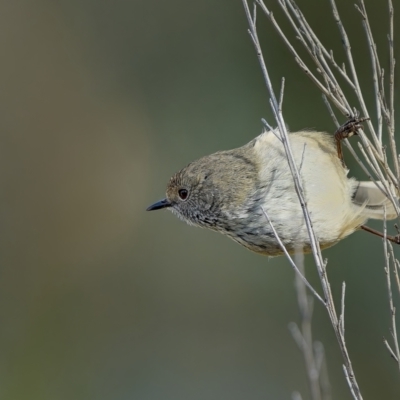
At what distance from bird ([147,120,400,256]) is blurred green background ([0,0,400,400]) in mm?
3158

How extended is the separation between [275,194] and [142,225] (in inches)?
176

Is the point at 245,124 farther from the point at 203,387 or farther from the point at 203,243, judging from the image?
the point at 203,387

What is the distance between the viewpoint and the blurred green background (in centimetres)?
728

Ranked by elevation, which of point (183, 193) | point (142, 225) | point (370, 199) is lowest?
point (370, 199)

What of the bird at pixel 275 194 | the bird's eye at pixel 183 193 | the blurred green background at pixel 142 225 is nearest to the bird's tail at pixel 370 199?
the bird at pixel 275 194

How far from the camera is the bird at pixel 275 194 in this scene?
3488 mm

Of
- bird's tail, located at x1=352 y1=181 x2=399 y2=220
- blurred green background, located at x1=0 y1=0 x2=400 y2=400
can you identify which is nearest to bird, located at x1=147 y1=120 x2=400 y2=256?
bird's tail, located at x1=352 y1=181 x2=399 y2=220

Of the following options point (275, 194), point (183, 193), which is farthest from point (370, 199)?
point (183, 193)

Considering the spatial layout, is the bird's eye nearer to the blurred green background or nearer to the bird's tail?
the bird's tail

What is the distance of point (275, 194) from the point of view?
3533mm

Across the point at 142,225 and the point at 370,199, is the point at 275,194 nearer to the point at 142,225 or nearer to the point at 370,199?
the point at 370,199

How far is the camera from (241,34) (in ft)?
25.9

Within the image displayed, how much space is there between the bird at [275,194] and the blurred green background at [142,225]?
3.16 m

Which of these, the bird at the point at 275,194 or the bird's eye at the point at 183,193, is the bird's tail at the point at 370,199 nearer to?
the bird at the point at 275,194
